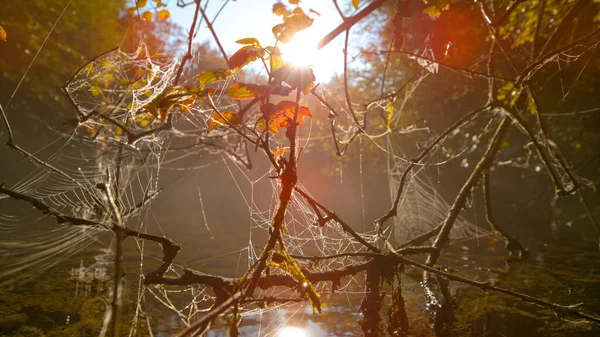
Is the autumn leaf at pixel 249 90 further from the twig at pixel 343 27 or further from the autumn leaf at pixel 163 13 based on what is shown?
the autumn leaf at pixel 163 13

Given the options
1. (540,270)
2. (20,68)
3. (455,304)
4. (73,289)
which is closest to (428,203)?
(540,270)

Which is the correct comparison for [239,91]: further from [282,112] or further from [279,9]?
[279,9]

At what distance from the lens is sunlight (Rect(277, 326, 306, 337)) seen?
334 centimetres

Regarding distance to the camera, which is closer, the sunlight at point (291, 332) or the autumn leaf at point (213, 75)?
the autumn leaf at point (213, 75)

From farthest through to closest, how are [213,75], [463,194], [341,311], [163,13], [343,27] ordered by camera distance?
[463,194] → [341,311] → [163,13] → [343,27] → [213,75]

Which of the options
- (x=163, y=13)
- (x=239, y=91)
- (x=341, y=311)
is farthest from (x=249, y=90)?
(x=341, y=311)

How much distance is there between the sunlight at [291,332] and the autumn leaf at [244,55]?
2.64 meters

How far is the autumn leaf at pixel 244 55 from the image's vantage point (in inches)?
54.4

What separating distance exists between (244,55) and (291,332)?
8.93 ft

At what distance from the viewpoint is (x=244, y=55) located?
1.39 metres

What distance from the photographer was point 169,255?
7.07ft

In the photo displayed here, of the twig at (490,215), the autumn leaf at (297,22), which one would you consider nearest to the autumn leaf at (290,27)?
the autumn leaf at (297,22)

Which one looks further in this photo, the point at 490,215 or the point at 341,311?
the point at 490,215

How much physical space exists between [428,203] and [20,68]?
13.8 metres
